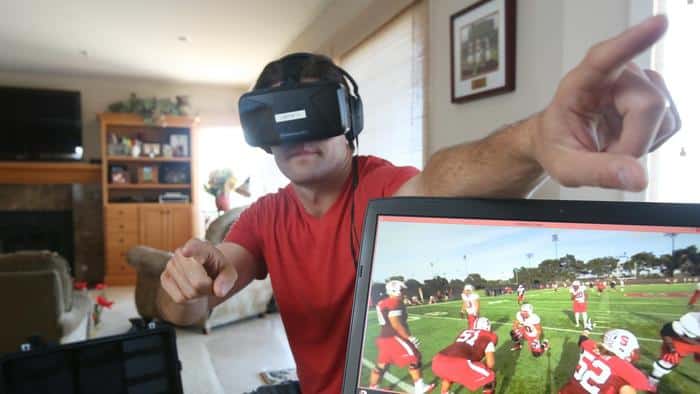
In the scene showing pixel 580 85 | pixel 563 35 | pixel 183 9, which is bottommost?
pixel 580 85

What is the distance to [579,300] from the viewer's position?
41 cm

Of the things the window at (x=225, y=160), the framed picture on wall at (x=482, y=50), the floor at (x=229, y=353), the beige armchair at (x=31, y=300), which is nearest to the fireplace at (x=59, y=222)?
the window at (x=225, y=160)

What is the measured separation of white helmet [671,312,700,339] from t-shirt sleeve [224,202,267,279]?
0.73m

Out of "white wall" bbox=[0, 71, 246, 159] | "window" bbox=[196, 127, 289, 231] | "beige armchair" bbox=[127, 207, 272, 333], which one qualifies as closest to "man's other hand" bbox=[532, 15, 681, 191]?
"beige armchair" bbox=[127, 207, 272, 333]

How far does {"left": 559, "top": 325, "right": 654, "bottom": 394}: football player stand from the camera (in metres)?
0.38

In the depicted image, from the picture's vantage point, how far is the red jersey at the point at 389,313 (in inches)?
18.8

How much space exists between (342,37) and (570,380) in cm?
306

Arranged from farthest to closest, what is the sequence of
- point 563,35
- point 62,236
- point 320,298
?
point 62,236, point 563,35, point 320,298

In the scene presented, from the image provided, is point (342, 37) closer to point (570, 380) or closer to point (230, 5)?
point (230, 5)

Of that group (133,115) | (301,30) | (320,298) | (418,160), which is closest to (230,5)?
(301,30)

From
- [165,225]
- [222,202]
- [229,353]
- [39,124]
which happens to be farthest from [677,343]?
[39,124]

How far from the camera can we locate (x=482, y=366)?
1.42ft

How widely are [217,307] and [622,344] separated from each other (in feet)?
10.2

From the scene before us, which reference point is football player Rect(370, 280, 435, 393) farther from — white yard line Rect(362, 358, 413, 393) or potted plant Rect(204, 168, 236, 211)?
potted plant Rect(204, 168, 236, 211)
